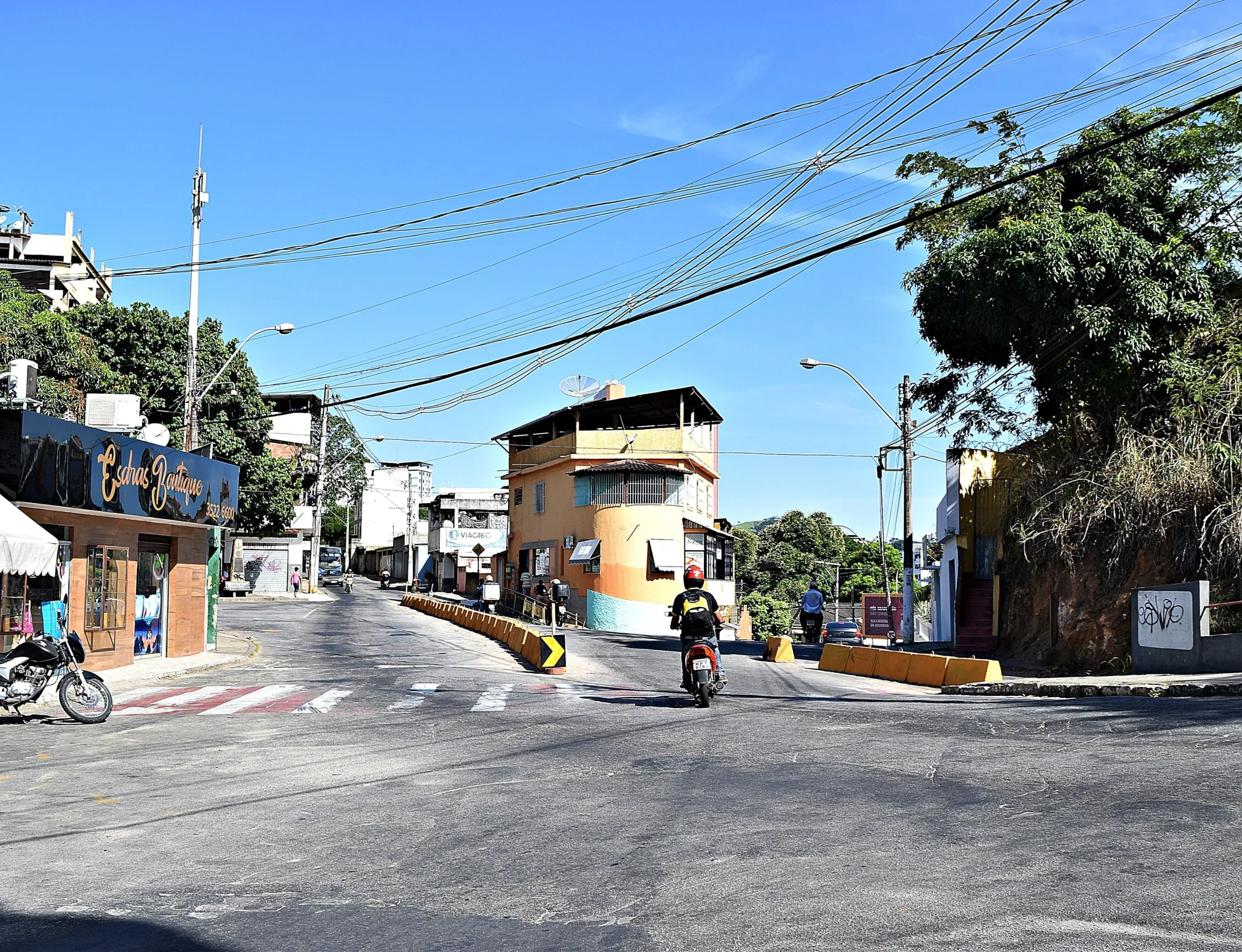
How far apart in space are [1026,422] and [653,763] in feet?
70.4

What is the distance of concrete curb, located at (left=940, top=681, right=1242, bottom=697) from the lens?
16.2 m

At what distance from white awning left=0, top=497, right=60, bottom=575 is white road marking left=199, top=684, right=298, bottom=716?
12.0ft

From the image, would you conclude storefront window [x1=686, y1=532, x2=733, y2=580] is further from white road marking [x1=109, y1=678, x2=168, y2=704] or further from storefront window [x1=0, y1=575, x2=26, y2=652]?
storefront window [x1=0, y1=575, x2=26, y2=652]

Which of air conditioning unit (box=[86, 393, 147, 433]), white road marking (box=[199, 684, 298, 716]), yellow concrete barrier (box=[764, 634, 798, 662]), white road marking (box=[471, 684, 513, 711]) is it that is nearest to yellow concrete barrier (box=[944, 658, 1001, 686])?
white road marking (box=[471, 684, 513, 711])

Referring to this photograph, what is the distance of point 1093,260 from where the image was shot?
78.1 ft

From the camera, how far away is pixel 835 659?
25281 millimetres

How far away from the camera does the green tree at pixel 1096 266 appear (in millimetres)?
23594

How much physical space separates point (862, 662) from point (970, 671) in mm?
4720

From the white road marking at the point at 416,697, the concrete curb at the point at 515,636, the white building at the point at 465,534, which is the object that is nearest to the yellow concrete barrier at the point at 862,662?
the concrete curb at the point at 515,636

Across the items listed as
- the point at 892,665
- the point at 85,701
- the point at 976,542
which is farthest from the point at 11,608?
the point at 976,542

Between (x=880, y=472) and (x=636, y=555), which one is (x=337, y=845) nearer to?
(x=880, y=472)

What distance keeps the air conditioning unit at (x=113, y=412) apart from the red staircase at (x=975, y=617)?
22.9 m

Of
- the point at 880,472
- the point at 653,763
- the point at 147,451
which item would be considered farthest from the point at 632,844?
the point at 880,472

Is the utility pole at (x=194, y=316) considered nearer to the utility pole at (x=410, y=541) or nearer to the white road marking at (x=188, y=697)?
the white road marking at (x=188, y=697)
